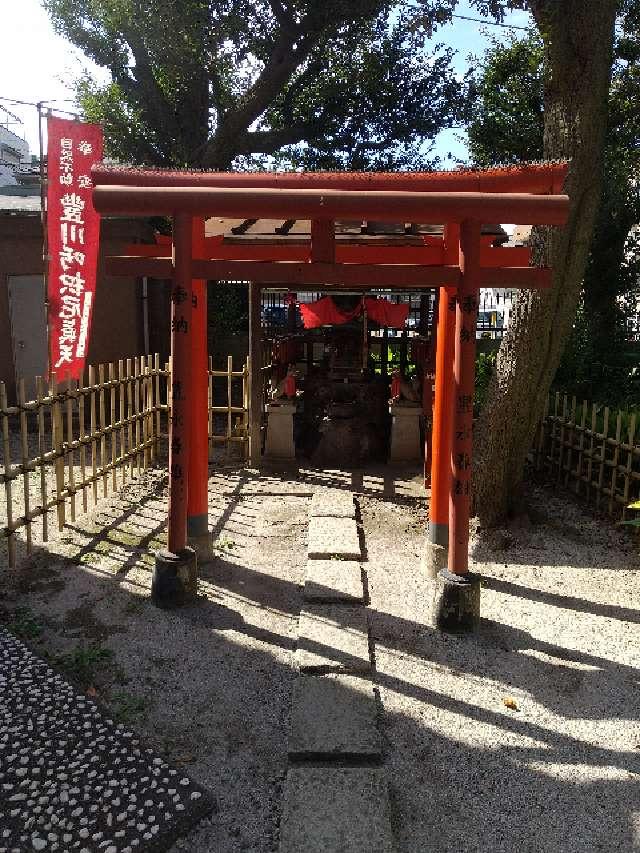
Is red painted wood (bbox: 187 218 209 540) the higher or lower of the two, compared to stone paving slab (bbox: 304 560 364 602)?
higher

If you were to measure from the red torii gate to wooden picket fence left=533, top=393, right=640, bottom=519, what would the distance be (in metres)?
2.75

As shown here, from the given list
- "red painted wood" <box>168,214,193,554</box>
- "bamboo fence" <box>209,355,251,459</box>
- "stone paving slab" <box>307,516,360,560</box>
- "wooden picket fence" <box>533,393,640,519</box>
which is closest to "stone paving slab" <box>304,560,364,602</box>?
"stone paving slab" <box>307,516,360,560</box>

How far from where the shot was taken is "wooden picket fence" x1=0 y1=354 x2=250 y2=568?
540cm

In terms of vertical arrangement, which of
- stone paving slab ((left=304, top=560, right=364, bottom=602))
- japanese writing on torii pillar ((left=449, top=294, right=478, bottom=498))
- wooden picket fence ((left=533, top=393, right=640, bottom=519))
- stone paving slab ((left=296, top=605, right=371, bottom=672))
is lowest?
stone paving slab ((left=296, top=605, right=371, bottom=672))

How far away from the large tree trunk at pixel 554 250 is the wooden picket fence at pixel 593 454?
0.96m

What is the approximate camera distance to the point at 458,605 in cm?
449

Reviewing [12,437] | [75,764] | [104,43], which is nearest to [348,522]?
[75,764]

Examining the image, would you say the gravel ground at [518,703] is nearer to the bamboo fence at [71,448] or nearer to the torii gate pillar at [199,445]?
the torii gate pillar at [199,445]

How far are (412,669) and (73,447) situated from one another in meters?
3.96

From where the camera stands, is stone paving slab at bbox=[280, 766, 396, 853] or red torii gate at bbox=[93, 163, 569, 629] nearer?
stone paving slab at bbox=[280, 766, 396, 853]

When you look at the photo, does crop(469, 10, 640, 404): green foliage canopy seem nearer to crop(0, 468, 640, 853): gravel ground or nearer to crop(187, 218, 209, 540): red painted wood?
crop(0, 468, 640, 853): gravel ground

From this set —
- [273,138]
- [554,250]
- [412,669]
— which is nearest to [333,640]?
[412,669]

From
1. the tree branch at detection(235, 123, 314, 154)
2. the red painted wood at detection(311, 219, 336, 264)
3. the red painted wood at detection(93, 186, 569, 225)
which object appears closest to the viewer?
the red painted wood at detection(93, 186, 569, 225)

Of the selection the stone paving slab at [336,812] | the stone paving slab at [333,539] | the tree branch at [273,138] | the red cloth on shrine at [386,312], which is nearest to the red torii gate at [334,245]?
the stone paving slab at [333,539]
